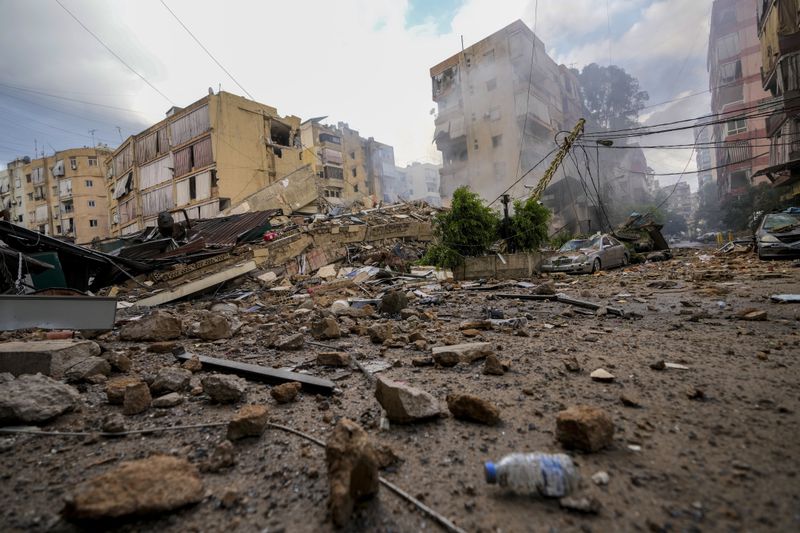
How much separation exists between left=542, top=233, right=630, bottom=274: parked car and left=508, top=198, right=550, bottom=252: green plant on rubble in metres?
0.74

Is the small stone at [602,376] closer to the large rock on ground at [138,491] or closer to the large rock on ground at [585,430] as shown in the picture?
the large rock on ground at [585,430]

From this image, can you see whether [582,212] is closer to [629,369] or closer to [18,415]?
[629,369]

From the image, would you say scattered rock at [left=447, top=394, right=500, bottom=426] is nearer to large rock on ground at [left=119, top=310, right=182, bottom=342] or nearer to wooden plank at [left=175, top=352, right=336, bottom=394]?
wooden plank at [left=175, top=352, right=336, bottom=394]

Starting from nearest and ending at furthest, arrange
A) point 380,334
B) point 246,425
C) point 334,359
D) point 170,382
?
point 246,425 < point 170,382 < point 334,359 < point 380,334

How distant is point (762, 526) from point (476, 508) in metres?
0.84

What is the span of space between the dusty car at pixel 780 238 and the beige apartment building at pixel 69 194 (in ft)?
175

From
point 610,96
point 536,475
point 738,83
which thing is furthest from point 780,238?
point 610,96

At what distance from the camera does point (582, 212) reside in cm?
3059

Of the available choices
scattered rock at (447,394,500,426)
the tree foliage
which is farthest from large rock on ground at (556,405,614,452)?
the tree foliage

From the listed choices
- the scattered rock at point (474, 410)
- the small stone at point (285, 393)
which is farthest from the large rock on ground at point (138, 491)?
the scattered rock at point (474, 410)

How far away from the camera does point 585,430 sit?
149cm

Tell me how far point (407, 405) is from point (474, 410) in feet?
1.17

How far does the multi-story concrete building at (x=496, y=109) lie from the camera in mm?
31578

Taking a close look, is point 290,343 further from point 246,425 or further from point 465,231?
point 465,231
